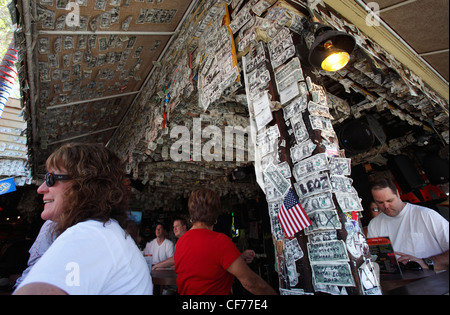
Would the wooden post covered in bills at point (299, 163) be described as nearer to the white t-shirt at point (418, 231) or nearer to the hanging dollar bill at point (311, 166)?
the hanging dollar bill at point (311, 166)

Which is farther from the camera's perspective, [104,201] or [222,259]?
[222,259]

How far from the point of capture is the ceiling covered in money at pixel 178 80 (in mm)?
2389

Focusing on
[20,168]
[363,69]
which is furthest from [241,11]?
[20,168]

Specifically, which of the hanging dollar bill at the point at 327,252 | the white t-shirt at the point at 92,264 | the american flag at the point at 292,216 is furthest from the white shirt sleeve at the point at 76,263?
the hanging dollar bill at the point at 327,252

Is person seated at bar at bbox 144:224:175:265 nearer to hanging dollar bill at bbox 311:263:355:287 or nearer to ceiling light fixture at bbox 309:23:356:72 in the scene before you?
hanging dollar bill at bbox 311:263:355:287

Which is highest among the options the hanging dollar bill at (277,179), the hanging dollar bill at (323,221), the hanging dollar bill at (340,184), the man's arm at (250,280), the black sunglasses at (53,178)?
the black sunglasses at (53,178)

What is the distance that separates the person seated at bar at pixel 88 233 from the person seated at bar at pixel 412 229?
8.57 feet

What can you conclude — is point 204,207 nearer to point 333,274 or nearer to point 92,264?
point 333,274

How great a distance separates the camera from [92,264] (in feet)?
2.75

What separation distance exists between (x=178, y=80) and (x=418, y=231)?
367 cm

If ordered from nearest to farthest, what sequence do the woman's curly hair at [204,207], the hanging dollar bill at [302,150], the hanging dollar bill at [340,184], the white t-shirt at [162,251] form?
1. the hanging dollar bill at [340,184]
2. the hanging dollar bill at [302,150]
3. the woman's curly hair at [204,207]
4. the white t-shirt at [162,251]
